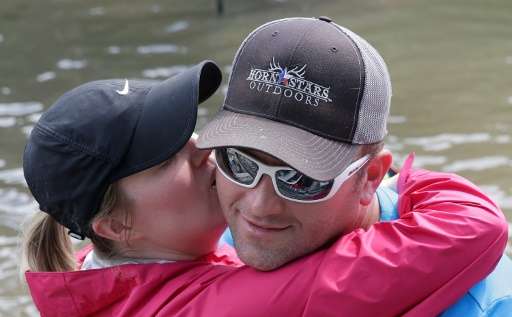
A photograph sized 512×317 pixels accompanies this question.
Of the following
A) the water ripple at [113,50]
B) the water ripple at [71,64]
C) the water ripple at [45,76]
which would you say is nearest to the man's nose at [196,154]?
the water ripple at [45,76]

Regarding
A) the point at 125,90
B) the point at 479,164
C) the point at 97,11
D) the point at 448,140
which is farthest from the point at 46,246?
the point at 97,11

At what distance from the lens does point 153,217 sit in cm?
262

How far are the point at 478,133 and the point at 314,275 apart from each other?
4.41 m

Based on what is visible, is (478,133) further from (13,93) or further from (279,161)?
(279,161)

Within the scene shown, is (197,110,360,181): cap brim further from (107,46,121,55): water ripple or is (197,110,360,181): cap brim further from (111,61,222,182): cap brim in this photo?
(107,46,121,55): water ripple

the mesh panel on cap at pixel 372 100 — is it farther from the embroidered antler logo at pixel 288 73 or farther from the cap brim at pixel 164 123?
the cap brim at pixel 164 123

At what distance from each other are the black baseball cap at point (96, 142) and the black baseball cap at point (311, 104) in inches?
9.6

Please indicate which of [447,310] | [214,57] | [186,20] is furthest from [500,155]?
[186,20]

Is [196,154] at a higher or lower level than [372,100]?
lower

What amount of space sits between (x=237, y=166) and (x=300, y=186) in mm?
177

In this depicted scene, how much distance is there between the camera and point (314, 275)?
228 cm

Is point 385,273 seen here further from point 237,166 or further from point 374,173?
point 237,166

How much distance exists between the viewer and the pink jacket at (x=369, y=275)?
87.7 inches

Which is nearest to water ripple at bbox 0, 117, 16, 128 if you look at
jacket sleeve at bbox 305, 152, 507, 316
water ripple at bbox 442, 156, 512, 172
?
water ripple at bbox 442, 156, 512, 172
